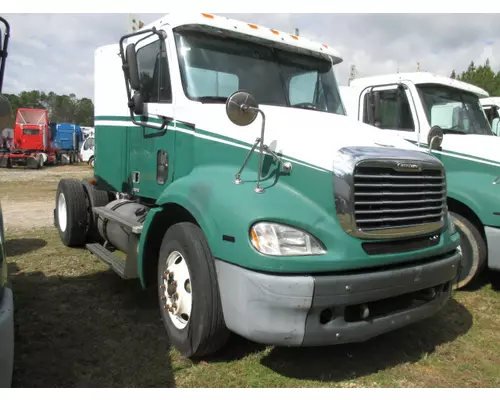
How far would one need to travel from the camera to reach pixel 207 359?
3.57m

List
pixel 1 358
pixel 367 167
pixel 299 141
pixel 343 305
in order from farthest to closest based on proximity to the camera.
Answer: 1. pixel 299 141
2. pixel 367 167
3. pixel 343 305
4. pixel 1 358

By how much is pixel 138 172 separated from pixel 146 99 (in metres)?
0.90

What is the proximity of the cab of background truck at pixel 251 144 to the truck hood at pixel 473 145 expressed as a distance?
1820mm

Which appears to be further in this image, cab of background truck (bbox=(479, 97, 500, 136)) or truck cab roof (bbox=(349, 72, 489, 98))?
cab of background truck (bbox=(479, 97, 500, 136))

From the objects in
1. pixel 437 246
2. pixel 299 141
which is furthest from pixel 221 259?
pixel 437 246

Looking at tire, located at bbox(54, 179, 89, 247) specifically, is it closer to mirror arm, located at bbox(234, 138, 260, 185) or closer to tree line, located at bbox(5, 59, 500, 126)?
mirror arm, located at bbox(234, 138, 260, 185)

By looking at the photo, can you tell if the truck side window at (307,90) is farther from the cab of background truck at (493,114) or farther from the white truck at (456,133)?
the cab of background truck at (493,114)

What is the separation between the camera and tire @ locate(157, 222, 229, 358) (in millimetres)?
3248

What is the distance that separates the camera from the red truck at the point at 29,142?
27.1 m

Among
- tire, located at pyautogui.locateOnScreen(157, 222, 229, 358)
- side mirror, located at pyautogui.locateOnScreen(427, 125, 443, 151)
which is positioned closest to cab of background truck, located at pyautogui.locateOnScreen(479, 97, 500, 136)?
side mirror, located at pyautogui.locateOnScreen(427, 125, 443, 151)

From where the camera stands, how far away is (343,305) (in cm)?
297

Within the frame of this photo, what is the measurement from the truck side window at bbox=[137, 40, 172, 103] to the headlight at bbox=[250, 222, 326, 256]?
6.53 feet

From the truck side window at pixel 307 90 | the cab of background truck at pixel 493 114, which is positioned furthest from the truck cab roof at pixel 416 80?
the cab of background truck at pixel 493 114

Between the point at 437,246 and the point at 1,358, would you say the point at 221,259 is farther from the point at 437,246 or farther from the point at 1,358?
the point at 437,246
